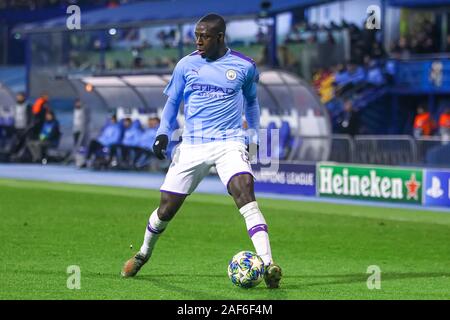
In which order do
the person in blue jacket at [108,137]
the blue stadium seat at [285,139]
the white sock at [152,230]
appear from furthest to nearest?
1. the person in blue jacket at [108,137]
2. the blue stadium seat at [285,139]
3. the white sock at [152,230]

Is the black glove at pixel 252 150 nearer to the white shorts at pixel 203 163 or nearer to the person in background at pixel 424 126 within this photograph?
the white shorts at pixel 203 163

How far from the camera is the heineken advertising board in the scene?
23484 millimetres

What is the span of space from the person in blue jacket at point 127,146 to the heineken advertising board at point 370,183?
31.2 feet

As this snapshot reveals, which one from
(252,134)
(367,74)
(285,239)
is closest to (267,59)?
(367,74)

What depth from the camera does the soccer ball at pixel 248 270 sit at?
419 inches

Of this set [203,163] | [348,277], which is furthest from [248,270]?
[348,277]

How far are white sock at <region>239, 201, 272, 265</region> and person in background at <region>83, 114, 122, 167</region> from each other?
77.3 ft

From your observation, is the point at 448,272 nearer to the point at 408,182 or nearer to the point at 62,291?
the point at 62,291

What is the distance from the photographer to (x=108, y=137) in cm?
3444

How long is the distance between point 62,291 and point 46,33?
28.6 metres

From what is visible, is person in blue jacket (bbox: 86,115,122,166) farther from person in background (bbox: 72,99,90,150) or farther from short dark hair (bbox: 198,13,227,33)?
short dark hair (bbox: 198,13,227,33)

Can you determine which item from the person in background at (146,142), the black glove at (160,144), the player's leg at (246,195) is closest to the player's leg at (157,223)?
the black glove at (160,144)
